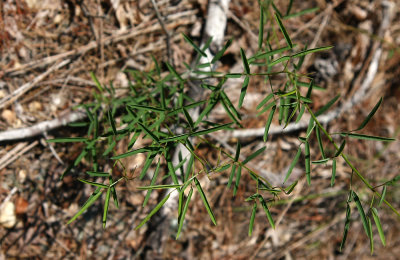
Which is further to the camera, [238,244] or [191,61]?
[238,244]

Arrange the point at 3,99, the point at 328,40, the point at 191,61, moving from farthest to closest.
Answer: the point at 328,40
the point at 191,61
the point at 3,99

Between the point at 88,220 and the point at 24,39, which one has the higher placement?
the point at 24,39

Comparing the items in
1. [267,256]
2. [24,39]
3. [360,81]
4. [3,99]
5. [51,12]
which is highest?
[51,12]

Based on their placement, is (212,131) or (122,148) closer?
(212,131)

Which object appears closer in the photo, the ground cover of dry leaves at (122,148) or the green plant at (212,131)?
the green plant at (212,131)

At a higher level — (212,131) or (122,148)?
(212,131)

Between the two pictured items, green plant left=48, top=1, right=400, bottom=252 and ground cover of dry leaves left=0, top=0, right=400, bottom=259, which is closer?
green plant left=48, top=1, right=400, bottom=252

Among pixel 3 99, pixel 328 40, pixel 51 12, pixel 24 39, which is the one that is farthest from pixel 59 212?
pixel 328 40

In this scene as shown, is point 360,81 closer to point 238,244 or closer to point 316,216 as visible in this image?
point 316,216
